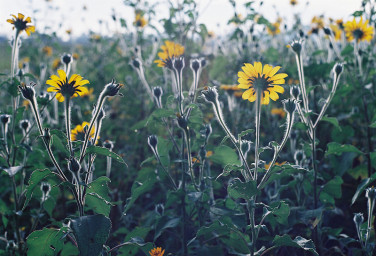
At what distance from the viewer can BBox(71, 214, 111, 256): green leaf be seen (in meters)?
1.67

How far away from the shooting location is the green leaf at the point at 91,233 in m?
1.67

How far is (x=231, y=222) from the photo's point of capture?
7.27 feet

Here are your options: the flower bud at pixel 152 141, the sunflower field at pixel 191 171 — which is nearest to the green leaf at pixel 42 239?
the sunflower field at pixel 191 171

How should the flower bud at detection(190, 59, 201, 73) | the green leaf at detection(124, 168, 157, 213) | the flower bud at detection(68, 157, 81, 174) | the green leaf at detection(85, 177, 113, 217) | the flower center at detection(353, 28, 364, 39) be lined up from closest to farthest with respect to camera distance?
the flower bud at detection(68, 157, 81, 174), the green leaf at detection(85, 177, 113, 217), the green leaf at detection(124, 168, 157, 213), the flower bud at detection(190, 59, 201, 73), the flower center at detection(353, 28, 364, 39)

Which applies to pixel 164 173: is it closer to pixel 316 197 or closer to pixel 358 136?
pixel 316 197

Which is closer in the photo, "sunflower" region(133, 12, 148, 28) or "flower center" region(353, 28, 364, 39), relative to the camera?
"flower center" region(353, 28, 364, 39)

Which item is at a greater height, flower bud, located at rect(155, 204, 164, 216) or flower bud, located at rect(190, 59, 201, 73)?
flower bud, located at rect(190, 59, 201, 73)

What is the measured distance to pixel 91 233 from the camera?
1.70m

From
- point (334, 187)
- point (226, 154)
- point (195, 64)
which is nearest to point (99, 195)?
point (226, 154)

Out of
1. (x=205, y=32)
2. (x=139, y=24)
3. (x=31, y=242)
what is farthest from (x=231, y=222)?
(x=139, y=24)

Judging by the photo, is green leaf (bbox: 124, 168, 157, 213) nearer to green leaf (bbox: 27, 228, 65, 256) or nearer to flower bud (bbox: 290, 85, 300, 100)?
green leaf (bbox: 27, 228, 65, 256)

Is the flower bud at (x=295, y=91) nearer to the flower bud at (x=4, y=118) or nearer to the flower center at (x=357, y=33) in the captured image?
the flower center at (x=357, y=33)

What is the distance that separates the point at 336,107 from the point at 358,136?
31.8 inches

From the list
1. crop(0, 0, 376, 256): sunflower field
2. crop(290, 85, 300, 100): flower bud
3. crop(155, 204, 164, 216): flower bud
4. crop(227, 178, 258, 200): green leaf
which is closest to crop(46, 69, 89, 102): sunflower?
crop(0, 0, 376, 256): sunflower field
